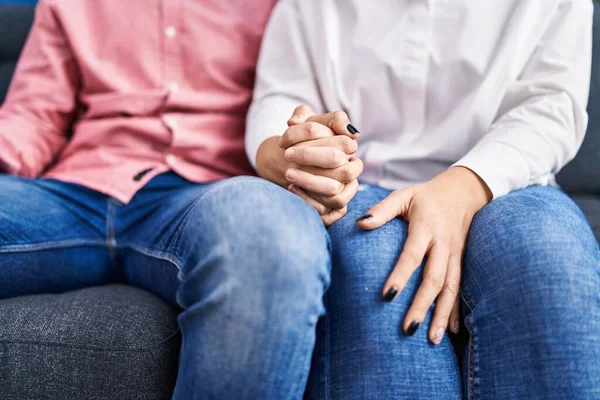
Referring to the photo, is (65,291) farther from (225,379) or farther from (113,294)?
(225,379)

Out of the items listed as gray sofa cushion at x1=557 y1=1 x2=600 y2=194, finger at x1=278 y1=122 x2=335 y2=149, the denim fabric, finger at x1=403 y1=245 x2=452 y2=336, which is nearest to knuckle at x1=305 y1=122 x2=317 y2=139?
finger at x1=278 y1=122 x2=335 y2=149

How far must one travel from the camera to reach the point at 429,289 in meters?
0.64

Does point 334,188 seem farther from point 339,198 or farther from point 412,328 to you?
point 412,328

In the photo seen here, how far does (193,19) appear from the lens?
1011 millimetres

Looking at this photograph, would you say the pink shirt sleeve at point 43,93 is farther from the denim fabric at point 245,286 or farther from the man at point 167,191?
the denim fabric at point 245,286

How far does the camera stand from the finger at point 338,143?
696 millimetres

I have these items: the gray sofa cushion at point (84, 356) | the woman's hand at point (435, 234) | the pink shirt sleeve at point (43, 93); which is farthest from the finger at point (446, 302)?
the pink shirt sleeve at point (43, 93)

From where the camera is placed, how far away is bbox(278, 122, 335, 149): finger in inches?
27.9

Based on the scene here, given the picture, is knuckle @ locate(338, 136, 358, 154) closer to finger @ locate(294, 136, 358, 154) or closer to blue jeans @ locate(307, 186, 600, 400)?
finger @ locate(294, 136, 358, 154)

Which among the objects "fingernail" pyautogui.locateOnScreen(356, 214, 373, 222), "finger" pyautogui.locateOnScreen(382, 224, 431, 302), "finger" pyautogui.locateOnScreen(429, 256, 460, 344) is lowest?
"finger" pyautogui.locateOnScreen(429, 256, 460, 344)

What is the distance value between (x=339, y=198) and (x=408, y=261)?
4.9 inches

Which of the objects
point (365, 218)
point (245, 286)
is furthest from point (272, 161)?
point (245, 286)

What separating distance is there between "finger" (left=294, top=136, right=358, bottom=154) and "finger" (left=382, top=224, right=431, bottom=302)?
0.13 meters

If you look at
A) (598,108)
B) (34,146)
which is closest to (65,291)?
(34,146)
